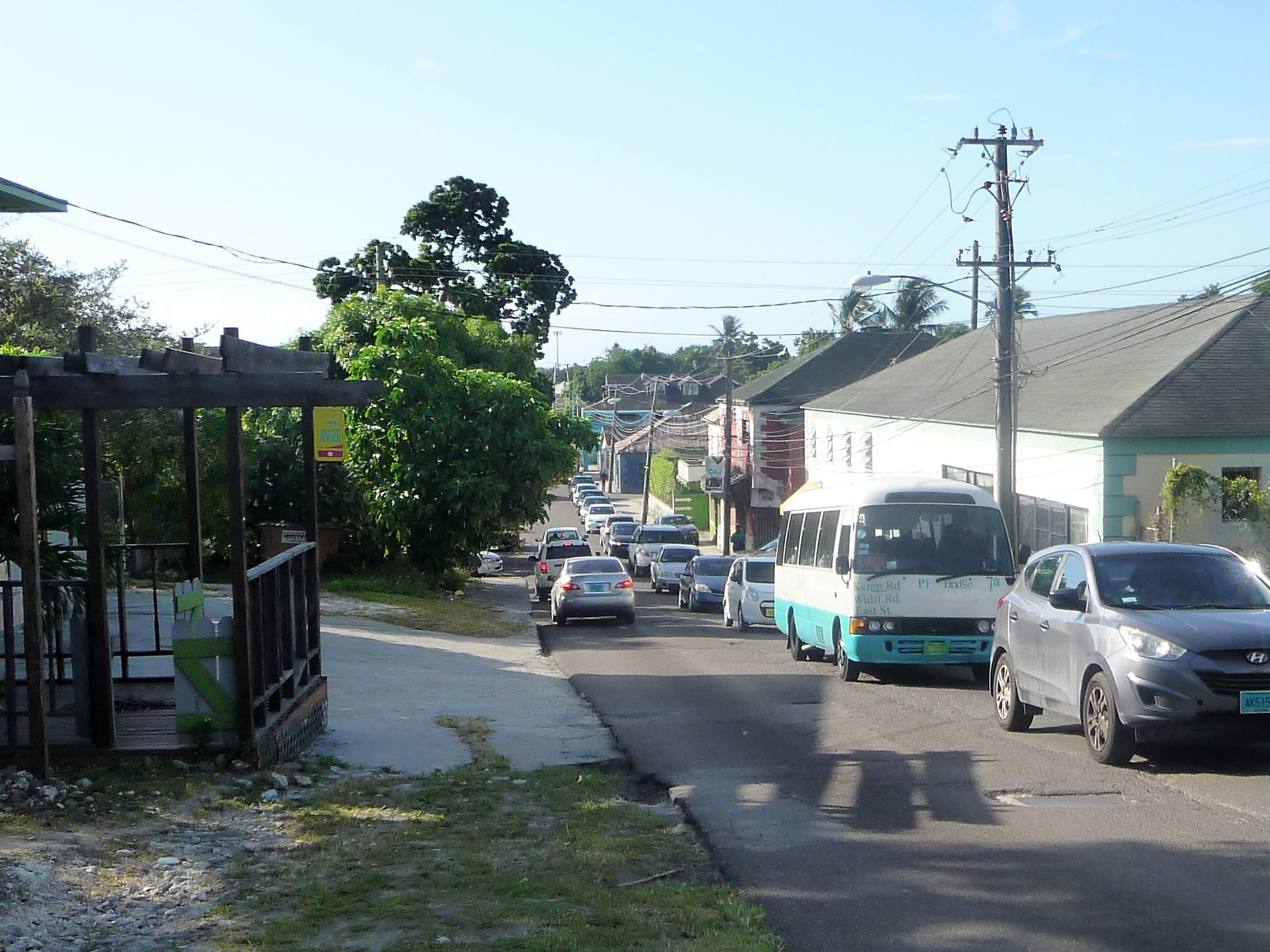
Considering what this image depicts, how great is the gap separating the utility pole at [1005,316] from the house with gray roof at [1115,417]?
2.18ft

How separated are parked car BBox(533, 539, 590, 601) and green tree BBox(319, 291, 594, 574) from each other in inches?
194

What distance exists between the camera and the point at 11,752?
8188mm

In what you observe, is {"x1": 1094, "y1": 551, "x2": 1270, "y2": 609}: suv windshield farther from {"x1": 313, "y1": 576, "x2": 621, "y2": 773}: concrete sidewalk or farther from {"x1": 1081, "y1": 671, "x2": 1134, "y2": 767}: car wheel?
{"x1": 313, "y1": 576, "x2": 621, "y2": 773}: concrete sidewalk

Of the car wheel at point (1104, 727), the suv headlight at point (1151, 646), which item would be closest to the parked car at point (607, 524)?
the car wheel at point (1104, 727)

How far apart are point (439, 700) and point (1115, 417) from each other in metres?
17.9

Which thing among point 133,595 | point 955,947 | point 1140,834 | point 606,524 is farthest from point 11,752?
point 606,524

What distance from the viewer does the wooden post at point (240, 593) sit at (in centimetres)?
851

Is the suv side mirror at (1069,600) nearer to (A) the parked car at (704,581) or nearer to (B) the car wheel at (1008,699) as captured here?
(B) the car wheel at (1008,699)

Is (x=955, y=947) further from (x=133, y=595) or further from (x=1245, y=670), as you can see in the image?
(x=133, y=595)

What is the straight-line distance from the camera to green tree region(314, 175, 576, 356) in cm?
4516

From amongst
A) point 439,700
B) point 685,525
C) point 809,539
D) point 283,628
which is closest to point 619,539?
point 685,525

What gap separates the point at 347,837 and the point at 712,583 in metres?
25.4

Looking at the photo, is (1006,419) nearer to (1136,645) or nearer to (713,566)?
(713,566)

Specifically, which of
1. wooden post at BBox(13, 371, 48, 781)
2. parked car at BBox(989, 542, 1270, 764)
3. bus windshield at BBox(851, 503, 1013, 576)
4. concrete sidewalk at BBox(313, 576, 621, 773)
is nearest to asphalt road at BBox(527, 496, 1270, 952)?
parked car at BBox(989, 542, 1270, 764)
